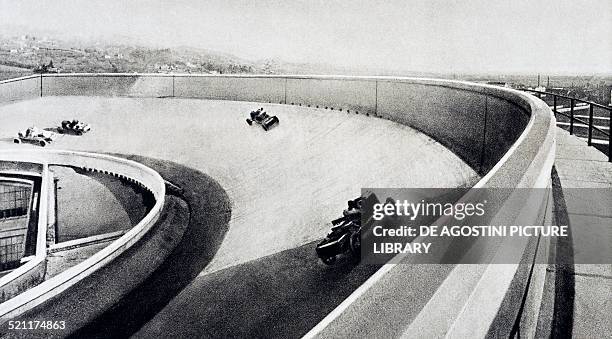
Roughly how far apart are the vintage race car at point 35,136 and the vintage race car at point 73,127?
1.10 ft

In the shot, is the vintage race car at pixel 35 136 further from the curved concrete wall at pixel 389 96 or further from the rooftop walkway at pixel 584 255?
the rooftop walkway at pixel 584 255

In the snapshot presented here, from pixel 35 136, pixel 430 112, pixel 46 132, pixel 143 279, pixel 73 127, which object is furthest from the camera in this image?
pixel 73 127

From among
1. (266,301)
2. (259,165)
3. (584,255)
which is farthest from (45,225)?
(584,255)

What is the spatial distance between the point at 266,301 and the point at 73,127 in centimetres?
1133

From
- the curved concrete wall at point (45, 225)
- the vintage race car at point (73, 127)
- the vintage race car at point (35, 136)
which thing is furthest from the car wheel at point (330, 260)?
the vintage race car at point (73, 127)

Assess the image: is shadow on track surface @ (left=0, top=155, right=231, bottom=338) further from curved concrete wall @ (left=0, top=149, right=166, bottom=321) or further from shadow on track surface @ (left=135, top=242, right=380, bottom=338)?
shadow on track surface @ (left=135, top=242, right=380, bottom=338)

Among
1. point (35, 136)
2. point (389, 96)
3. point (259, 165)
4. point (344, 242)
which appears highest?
point (389, 96)

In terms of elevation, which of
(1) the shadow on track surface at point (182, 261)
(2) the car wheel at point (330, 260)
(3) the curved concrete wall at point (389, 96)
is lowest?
(1) the shadow on track surface at point (182, 261)

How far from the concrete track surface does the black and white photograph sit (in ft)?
0.15

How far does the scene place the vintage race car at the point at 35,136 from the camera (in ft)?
43.9

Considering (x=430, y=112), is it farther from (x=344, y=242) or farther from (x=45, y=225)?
(x=45, y=225)

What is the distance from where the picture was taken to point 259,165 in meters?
10.4

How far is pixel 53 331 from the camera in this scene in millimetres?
4953

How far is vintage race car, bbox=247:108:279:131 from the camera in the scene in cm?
1153
